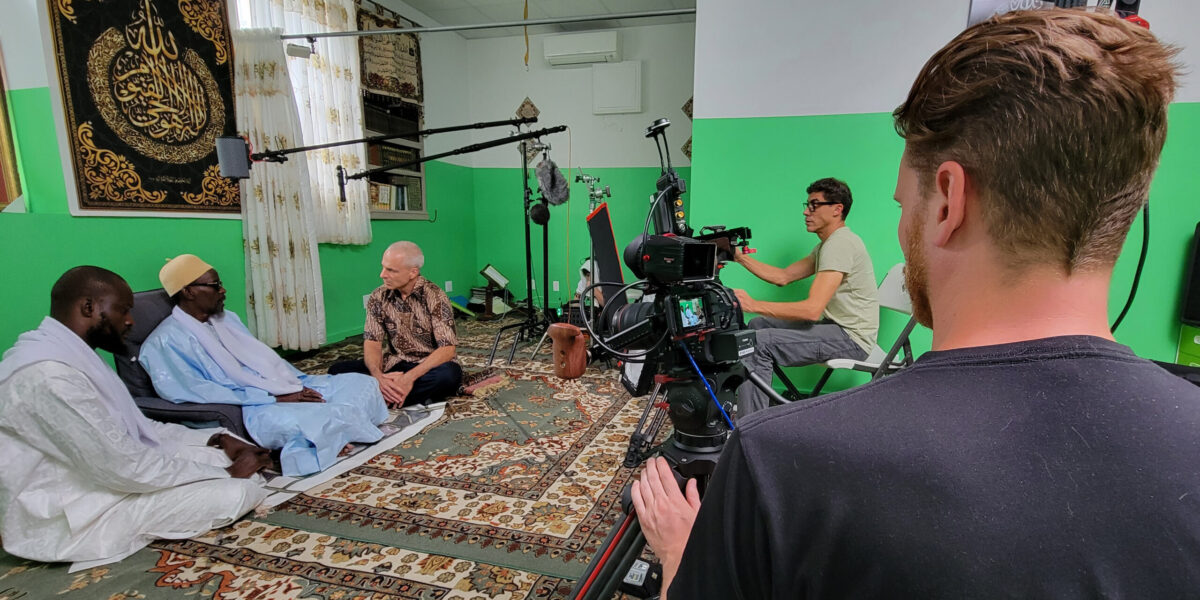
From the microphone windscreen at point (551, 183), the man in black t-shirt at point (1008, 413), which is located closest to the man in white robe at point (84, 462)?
the man in black t-shirt at point (1008, 413)

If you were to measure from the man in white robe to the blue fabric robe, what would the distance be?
0.30 meters

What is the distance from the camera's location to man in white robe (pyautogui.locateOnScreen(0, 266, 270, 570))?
1.30m

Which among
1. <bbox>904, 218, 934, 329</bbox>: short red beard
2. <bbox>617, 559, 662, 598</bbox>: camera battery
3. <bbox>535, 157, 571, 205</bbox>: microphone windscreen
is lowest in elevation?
<bbox>617, 559, 662, 598</bbox>: camera battery

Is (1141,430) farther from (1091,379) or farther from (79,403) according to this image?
(79,403)

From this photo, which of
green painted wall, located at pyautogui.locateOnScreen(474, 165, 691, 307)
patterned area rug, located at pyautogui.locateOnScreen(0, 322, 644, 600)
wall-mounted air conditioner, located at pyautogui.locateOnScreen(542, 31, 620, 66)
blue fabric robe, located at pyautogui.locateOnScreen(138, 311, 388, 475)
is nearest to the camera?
patterned area rug, located at pyautogui.locateOnScreen(0, 322, 644, 600)

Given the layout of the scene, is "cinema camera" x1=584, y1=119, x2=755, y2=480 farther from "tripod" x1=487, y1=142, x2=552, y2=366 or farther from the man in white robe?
"tripod" x1=487, y1=142, x2=552, y2=366

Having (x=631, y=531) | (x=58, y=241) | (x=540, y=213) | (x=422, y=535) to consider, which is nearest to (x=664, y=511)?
(x=631, y=531)

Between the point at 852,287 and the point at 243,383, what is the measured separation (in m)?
2.76

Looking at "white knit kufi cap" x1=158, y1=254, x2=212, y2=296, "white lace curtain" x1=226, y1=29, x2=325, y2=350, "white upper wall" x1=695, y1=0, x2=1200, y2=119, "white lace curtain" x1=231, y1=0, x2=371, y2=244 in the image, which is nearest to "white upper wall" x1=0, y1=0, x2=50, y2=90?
"white lace curtain" x1=226, y1=29, x2=325, y2=350

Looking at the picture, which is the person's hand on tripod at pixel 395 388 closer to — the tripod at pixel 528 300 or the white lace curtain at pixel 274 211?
the tripod at pixel 528 300

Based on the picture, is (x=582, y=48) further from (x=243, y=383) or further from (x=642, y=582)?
(x=642, y=582)

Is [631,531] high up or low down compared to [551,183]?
down

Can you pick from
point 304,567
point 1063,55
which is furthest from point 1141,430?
point 304,567

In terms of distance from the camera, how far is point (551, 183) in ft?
11.6
